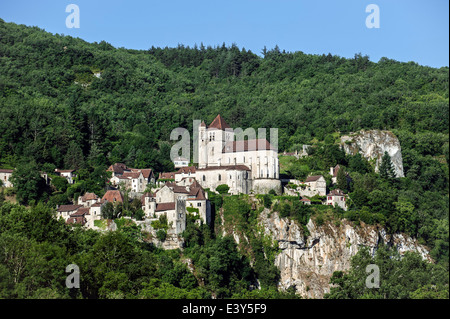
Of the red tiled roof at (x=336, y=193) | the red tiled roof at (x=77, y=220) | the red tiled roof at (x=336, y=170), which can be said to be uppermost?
the red tiled roof at (x=336, y=170)

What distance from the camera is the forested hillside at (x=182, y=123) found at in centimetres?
5838

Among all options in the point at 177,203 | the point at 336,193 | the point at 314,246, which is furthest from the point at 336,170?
the point at 177,203

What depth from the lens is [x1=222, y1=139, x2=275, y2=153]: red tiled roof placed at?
7756 centimetres

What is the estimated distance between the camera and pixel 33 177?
2825 inches

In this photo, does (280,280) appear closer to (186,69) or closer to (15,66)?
(15,66)

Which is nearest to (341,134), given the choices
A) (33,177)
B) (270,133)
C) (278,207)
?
(270,133)

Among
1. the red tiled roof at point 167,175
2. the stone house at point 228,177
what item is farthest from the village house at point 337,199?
the red tiled roof at point 167,175

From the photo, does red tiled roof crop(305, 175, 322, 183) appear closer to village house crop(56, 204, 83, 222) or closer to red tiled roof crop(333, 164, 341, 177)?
red tiled roof crop(333, 164, 341, 177)

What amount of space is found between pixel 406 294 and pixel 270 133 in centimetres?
5006

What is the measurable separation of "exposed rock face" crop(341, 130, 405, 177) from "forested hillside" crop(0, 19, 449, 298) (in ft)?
5.54

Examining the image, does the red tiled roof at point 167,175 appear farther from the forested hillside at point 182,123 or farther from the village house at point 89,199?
the village house at point 89,199

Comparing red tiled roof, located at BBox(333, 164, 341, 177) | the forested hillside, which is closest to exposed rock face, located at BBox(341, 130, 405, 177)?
the forested hillside

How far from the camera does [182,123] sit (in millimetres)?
116688

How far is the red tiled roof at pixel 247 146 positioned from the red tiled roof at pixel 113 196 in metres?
18.5
